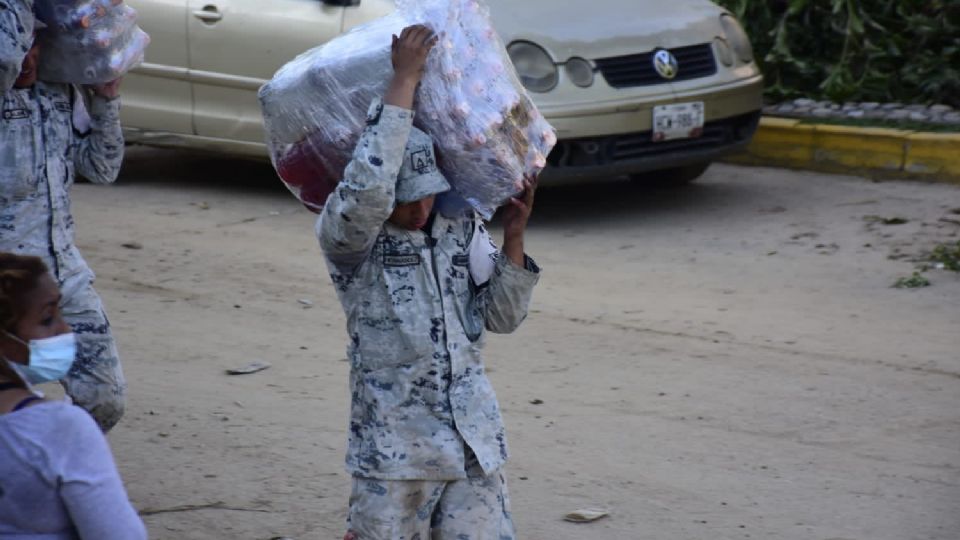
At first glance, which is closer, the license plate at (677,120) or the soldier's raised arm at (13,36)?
the soldier's raised arm at (13,36)

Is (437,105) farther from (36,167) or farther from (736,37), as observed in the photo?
(736,37)

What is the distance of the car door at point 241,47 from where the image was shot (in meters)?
8.58

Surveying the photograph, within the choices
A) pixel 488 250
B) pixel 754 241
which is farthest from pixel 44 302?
pixel 754 241

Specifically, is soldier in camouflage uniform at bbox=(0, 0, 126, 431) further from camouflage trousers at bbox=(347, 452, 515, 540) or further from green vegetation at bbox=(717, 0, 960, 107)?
green vegetation at bbox=(717, 0, 960, 107)

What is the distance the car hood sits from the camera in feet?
27.0

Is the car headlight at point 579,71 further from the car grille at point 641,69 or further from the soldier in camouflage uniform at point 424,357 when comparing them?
the soldier in camouflage uniform at point 424,357

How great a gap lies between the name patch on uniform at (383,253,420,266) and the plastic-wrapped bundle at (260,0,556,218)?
17 cm

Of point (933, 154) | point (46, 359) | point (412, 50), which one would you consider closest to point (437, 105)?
point (412, 50)

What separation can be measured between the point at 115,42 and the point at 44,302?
1896 mm

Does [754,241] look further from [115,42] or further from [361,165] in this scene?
[361,165]

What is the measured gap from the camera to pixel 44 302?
2.54m

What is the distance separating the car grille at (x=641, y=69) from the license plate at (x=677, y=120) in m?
0.18

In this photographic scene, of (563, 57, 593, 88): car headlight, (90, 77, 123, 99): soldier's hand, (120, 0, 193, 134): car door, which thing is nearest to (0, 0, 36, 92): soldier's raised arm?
(90, 77, 123, 99): soldier's hand

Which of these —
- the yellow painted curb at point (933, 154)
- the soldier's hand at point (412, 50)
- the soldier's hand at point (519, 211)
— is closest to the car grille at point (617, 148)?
the yellow painted curb at point (933, 154)
